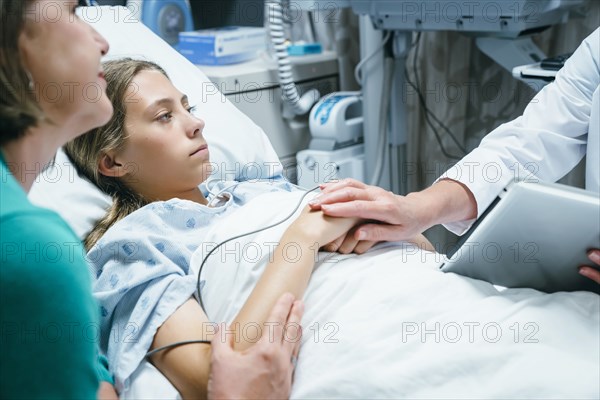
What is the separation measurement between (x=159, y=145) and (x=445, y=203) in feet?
1.89

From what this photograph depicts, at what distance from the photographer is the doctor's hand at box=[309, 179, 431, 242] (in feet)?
3.79

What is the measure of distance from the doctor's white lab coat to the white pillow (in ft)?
1.65

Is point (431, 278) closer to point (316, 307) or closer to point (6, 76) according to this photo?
point (316, 307)

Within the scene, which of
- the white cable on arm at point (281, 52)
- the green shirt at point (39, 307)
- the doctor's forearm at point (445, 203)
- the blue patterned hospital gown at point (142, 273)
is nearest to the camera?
the green shirt at point (39, 307)

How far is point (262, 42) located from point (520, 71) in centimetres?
103

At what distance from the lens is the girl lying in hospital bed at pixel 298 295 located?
3.03 feet

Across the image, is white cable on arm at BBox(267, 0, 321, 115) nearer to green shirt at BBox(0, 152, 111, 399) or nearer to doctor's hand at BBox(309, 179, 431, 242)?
doctor's hand at BBox(309, 179, 431, 242)

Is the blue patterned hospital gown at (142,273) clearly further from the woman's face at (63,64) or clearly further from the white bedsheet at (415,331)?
the woman's face at (63,64)

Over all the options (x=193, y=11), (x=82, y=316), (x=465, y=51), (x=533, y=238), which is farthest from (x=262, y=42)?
(x=82, y=316)

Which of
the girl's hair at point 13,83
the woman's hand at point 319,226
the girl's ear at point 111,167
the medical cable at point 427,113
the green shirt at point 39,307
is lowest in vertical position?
the medical cable at point 427,113

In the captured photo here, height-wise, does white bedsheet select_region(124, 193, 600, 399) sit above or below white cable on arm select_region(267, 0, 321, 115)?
below

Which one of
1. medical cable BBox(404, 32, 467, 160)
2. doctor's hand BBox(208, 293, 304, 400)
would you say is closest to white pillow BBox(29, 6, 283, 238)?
doctor's hand BBox(208, 293, 304, 400)

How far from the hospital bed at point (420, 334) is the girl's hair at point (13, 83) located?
470 mm

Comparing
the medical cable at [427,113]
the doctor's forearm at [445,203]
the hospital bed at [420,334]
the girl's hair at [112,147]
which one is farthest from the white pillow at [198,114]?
the medical cable at [427,113]
